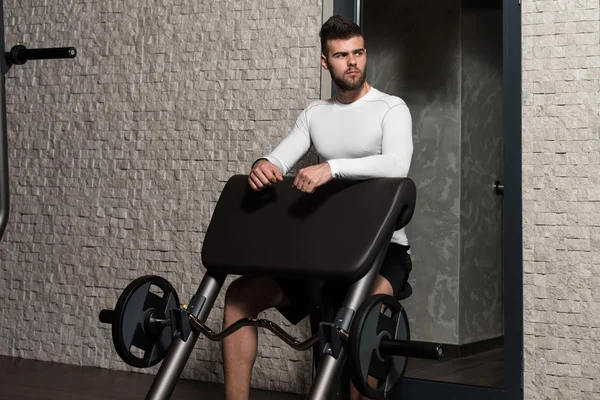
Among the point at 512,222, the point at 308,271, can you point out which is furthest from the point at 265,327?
the point at 512,222

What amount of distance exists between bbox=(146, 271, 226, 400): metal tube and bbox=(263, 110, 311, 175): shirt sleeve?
42cm

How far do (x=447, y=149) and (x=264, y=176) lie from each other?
2050 millimetres

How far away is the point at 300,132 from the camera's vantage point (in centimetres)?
239

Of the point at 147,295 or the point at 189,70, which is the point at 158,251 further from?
the point at 147,295

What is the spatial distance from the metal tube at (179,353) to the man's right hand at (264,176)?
243 millimetres

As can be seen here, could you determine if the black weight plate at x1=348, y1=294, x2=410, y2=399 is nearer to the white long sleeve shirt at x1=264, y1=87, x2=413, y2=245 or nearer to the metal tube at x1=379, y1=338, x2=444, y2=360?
the metal tube at x1=379, y1=338, x2=444, y2=360

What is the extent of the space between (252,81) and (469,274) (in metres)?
1.49

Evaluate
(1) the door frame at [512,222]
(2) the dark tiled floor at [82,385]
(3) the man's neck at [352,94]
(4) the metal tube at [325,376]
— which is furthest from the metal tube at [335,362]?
(2) the dark tiled floor at [82,385]

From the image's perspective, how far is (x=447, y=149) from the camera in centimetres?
390

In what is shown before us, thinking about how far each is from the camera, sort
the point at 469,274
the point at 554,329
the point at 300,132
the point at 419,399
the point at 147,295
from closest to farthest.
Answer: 1. the point at 147,295
2. the point at 300,132
3. the point at 554,329
4. the point at 419,399
5. the point at 469,274

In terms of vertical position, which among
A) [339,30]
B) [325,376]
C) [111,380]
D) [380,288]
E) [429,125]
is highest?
[339,30]

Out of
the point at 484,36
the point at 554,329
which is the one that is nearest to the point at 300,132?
the point at 554,329

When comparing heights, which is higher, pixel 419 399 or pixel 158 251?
pixel 158 251

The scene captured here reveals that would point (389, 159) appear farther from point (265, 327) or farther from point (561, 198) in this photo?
point (561, 198)
